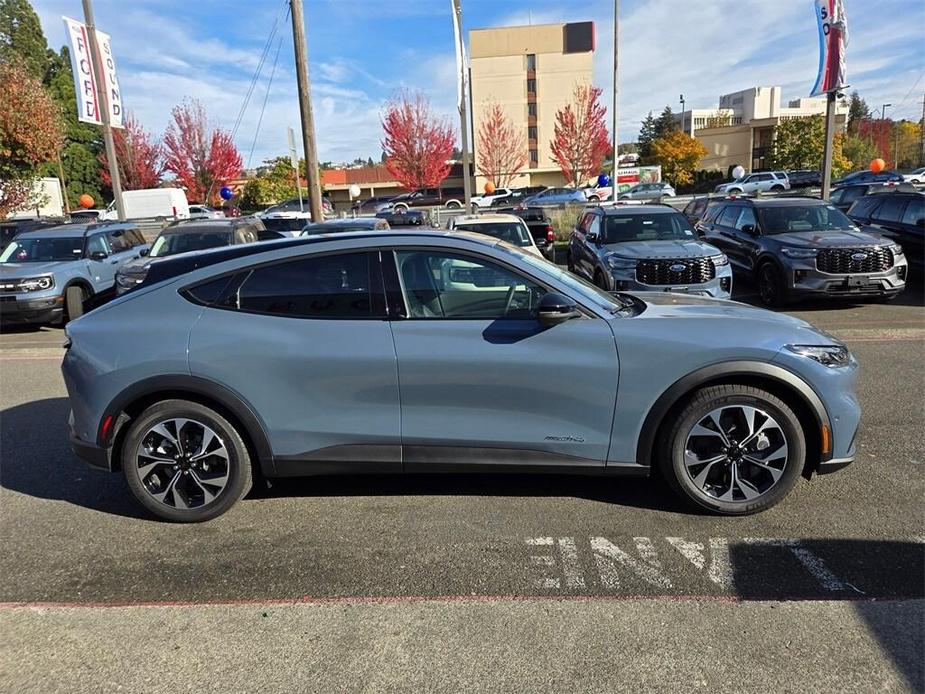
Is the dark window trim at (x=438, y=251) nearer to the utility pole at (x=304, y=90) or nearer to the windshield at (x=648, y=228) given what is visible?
the windshield at (x=648, y=228)

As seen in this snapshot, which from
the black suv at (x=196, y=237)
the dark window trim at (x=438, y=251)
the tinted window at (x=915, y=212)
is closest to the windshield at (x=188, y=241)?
the black suv at (x=196, y=237)

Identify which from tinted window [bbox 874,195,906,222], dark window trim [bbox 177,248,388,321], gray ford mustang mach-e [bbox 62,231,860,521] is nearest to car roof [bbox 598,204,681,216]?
tinted window [bbox 874,195,906,222]

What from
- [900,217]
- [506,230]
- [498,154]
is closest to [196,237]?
[506,230]

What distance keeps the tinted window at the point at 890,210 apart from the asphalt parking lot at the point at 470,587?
9301 mm

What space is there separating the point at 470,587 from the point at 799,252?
28.3 feet

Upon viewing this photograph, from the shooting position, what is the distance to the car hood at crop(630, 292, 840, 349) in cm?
361

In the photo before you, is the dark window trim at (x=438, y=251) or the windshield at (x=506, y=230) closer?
the dark window trim at (x=438, y=251)

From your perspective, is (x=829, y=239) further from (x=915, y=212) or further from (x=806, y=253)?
(x=915, y=212)

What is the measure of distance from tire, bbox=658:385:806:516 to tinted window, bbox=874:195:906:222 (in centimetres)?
1065

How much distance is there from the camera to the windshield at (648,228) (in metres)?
10.3

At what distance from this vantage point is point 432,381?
360 cm

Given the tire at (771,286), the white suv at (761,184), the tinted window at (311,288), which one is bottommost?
the tire at (771,286)

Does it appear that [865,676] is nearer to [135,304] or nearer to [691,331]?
[691,331]

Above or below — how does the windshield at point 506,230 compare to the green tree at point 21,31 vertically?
below
